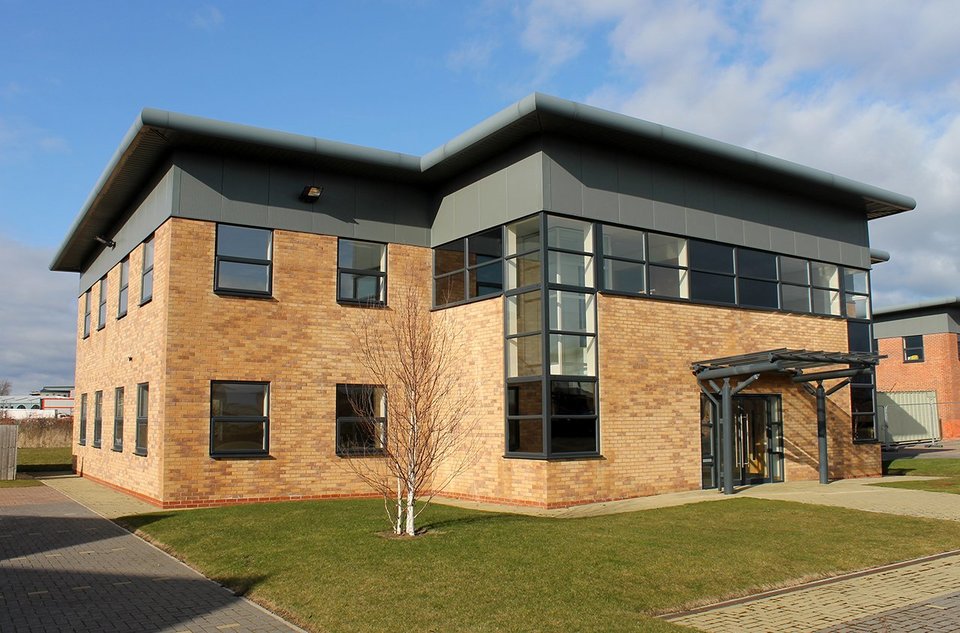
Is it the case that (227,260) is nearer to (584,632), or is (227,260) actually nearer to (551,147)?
(551,147)

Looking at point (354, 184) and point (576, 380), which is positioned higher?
point (354, 184)

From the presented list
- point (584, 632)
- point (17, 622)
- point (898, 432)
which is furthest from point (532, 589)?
point (898, 432)

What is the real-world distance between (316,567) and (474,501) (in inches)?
291

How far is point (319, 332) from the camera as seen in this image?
17516 mm

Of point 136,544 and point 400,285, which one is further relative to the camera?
point 400,285

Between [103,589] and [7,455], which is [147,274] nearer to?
[7,455]

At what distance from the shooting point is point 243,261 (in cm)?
1691

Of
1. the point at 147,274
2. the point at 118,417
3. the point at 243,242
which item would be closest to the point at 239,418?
the point at 243,242

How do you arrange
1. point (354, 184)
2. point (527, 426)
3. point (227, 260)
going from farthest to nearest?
point (354, 184) → point (227, 260) → point (527, 426)

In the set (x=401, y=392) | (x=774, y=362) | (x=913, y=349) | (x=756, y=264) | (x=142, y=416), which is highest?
(x=756, y=264)

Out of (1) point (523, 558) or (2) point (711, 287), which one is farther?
(2) point (711, 287)

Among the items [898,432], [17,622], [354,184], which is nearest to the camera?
[17,622]

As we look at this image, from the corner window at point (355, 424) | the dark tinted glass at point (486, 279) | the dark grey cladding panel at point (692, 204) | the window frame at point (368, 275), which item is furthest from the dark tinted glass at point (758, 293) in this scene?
the corner window at point (355, 424)

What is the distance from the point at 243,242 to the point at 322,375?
10.7 ft
